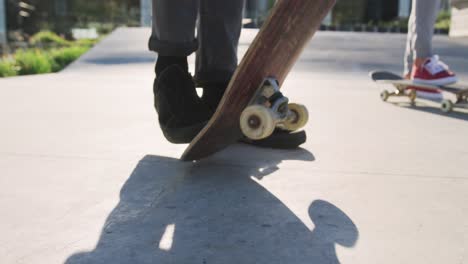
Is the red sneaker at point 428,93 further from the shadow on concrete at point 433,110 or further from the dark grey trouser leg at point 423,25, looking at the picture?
the dark grey trouser leg at point 423,25

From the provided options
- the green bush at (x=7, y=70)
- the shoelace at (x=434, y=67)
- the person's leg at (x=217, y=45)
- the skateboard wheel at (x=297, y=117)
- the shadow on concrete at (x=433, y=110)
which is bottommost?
the green bush at (x=7, y=70)

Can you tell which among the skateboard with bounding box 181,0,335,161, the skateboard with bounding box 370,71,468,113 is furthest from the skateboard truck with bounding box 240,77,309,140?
the skateboard with bounding box 370,71,468,113

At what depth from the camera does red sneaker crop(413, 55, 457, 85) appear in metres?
3.20

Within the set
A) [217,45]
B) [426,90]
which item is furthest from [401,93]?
[217,45]

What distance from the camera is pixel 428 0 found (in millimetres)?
3287

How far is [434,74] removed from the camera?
3223 mm

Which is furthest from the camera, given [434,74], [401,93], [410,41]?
[401,93]

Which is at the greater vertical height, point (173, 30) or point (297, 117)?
point (173, 30)

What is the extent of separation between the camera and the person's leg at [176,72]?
1.66 meters

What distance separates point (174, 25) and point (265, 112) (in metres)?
0.44

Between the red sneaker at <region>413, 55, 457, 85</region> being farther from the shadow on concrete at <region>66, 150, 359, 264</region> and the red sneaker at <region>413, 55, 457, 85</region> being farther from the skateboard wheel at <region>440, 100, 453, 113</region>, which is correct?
the shadow on concrete at <region>66, 150, 359, 264</region>

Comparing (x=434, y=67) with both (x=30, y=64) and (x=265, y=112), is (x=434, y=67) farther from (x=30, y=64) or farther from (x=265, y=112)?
(x=30, y=64)

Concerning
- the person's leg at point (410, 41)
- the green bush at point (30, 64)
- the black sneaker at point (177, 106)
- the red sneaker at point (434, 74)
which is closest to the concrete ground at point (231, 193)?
the black sneaker at point (177, 106)

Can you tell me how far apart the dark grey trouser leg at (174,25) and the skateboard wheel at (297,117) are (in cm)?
38
